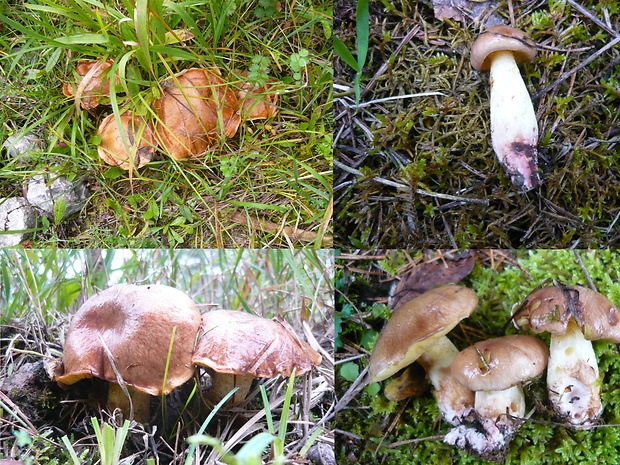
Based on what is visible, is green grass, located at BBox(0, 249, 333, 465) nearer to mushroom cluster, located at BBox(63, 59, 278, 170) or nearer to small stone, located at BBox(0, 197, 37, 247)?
small stone, located at BBox(0, 197, 37, 247)

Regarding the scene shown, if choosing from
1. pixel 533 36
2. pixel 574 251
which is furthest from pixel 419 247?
pixel 533 36

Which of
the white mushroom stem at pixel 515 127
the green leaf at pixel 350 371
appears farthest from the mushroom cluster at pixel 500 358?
the white mushroom stem at pixel 515 127

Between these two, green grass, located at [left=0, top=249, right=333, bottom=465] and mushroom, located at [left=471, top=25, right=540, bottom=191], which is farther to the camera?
mushroom, located at [left=471, top=25, right=540, bottom=191]

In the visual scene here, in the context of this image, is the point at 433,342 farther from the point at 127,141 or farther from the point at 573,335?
the point at 127,141

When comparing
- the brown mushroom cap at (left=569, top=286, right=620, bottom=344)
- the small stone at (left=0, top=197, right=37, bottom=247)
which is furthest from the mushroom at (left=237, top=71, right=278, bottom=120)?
the brown mushroom cap at (left=569, top=286, right=620, bottom=344)

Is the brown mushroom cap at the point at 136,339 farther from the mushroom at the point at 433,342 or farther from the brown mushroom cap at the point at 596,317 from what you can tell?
the brown mushroom cap at the point at 596,317

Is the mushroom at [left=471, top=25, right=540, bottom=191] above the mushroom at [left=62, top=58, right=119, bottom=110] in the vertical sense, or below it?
below

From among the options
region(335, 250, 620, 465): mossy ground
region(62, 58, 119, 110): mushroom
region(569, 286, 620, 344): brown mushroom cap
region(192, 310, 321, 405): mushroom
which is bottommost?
region(335, 250, 620, 465): mossy ground
